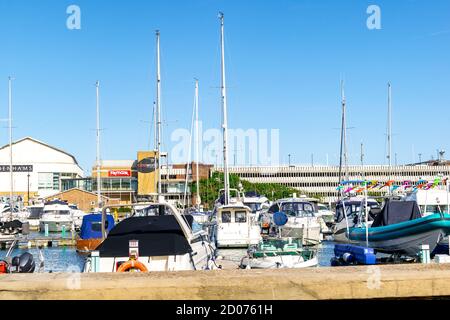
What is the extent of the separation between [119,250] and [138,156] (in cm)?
14112

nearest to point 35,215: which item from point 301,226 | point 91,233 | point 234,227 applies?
point 91,233

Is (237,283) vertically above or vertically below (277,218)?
above

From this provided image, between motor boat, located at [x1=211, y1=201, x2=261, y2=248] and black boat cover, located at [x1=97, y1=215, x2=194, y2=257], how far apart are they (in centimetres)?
2528

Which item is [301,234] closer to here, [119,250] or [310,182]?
[119,250]

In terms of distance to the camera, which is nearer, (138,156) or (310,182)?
(138,156)

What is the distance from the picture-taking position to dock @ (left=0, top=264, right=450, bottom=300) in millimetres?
5090

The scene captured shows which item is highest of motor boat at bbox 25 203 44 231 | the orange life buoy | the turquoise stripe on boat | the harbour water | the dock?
the dock

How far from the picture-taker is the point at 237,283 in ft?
16.8

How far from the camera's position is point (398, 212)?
33.3 m

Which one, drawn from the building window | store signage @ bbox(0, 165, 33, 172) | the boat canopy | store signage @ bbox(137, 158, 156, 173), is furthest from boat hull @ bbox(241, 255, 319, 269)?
the building window

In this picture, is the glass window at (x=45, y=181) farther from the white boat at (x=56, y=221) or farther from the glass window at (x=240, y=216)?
the glass window at (x=240, y=216)

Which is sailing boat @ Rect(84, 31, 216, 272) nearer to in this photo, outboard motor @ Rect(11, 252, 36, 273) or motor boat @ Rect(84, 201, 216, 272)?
motor boat @ Rect(84, 201, 216, 272)

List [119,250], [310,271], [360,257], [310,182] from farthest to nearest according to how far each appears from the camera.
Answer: [310,182] → [360,257] → [119,250] → [310,271]
